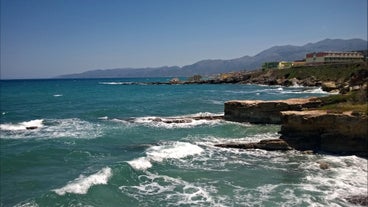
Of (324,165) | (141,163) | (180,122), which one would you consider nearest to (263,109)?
(180,122)

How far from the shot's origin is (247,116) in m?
38.9

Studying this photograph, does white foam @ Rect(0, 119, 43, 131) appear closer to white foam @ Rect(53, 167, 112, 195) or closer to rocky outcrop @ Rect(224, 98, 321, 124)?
rocky outcrop @ Rect(224, 98, 321, 124)

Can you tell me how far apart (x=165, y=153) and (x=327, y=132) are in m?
11.0

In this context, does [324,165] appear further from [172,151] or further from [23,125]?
[23,125]

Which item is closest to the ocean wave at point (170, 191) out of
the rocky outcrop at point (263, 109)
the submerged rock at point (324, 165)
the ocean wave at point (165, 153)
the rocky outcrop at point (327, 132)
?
the ocean wave at point (165, 153)

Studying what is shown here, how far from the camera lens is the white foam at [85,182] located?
1841 cm

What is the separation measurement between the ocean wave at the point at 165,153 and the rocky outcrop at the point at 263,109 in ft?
39.8

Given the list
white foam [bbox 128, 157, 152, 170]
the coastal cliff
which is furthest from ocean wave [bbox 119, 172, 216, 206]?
the coastal cliff

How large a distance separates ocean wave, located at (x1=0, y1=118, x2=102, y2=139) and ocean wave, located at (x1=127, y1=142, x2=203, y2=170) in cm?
833

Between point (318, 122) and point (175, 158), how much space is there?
10.1 meters

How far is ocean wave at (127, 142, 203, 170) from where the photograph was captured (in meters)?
23.1

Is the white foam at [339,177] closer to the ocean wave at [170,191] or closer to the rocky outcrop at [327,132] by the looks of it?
the rocky outcrop at [327,132]

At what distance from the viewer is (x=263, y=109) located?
125 ft

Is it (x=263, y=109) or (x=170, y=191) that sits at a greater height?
(x=263, y=109)
